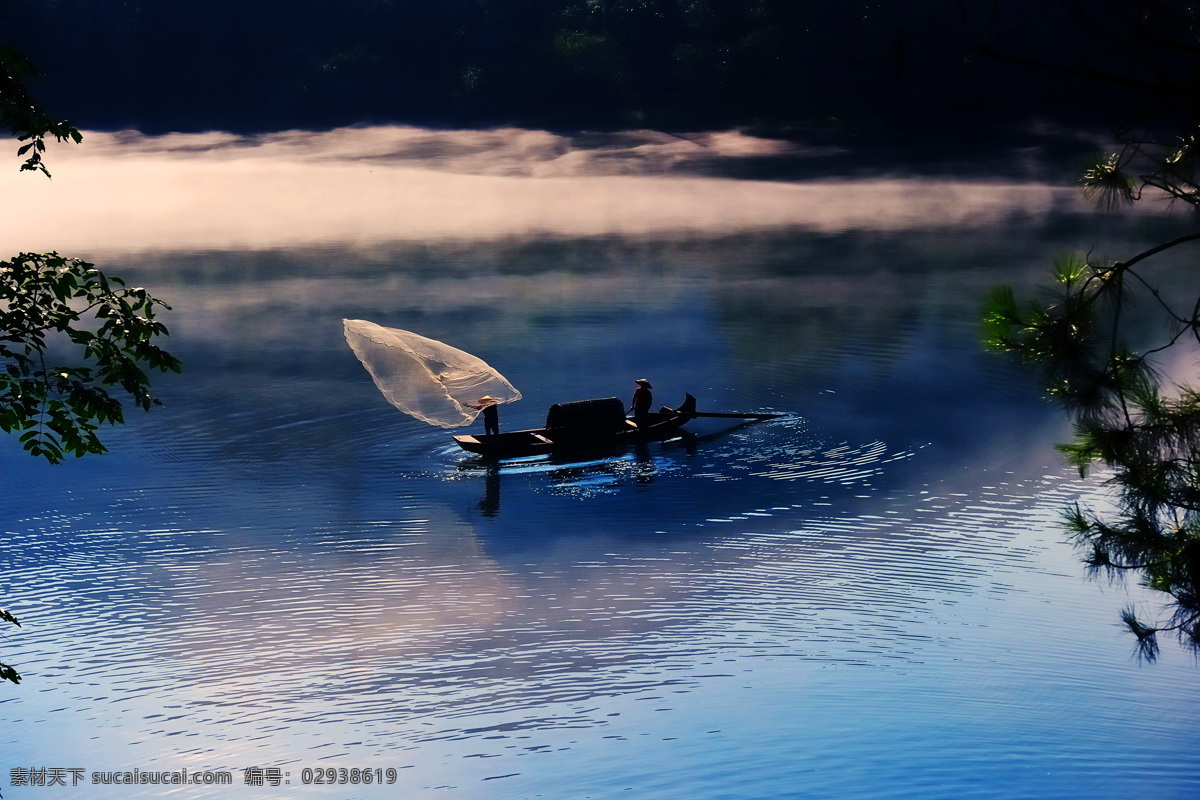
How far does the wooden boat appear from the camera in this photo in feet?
81.1

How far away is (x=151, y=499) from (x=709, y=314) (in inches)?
856

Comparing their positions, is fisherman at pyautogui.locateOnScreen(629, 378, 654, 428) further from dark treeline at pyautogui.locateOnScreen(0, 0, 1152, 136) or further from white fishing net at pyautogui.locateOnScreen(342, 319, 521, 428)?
dark treeline at pyautogui.locateOnScreen(0, 0, 1152, 136)

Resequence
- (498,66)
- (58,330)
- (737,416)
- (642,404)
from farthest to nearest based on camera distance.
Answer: (498,66), (737,416), (642,404), (58,330)

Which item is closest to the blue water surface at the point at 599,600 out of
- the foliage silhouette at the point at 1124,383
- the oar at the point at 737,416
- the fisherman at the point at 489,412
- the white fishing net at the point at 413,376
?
the oar at the point at 737,416

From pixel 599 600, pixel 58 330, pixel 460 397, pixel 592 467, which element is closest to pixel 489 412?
pixel 460 397

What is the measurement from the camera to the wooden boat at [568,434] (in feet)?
81.1

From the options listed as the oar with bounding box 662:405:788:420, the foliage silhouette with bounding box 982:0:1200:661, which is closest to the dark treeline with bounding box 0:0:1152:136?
the oar with bounding box 662:405:788:420

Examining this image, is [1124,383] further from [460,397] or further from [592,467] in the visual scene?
[460,397]

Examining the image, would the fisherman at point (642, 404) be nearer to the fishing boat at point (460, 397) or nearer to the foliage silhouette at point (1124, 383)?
the fishing boat at point (460, 397)

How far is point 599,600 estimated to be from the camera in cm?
1786

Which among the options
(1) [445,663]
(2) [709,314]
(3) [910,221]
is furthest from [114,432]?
(3) [910,221]

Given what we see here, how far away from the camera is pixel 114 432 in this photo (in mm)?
27406

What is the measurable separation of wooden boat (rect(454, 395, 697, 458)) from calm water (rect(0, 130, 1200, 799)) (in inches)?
15.5

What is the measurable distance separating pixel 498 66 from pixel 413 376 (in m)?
64.6
